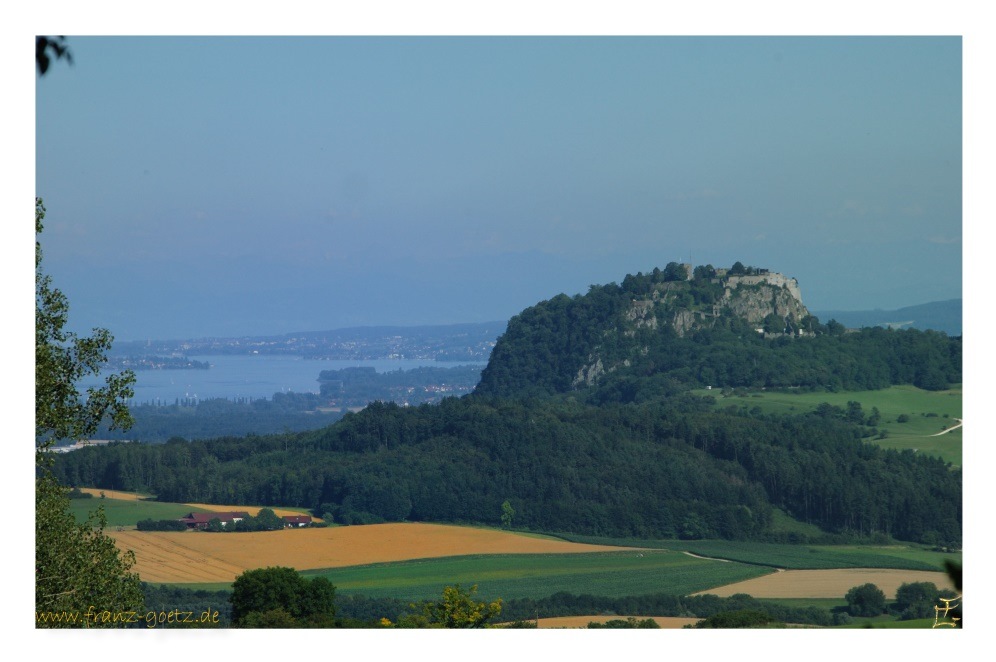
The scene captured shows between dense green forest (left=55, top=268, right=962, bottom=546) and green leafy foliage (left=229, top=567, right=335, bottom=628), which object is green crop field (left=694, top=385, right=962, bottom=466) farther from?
green leafy foliage (left=229, top=567, right=335, bottom=628)

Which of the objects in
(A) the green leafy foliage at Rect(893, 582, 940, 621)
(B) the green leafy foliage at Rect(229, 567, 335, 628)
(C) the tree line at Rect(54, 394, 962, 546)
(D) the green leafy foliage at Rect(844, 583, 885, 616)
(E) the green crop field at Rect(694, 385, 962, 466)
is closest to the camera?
(B) the green leafy foliage at Rect(229, 567, 335, 628)

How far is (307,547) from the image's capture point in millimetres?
30391

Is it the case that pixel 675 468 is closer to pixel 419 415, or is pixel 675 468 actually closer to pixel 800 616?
pixel 419 415

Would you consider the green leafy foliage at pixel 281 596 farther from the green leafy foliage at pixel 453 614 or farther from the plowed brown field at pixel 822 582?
the plowed brown field at pixel 822 582

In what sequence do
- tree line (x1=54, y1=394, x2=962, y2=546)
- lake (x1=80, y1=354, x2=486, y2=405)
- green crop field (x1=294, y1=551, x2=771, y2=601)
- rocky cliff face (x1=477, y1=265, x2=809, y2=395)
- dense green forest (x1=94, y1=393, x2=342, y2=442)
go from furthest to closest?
rocky cliff face (x1=477, y1=265, x2=809, y2=395), dense green forest (x1=94, y1=393, x2=342, y2=442), lake (x1=80, y1=354, x2=486, y2=405), tree line (x1=54, y1=394, x2=962, y2=546), green crop field (x1=294, y1=551, x2=771, y2=601)

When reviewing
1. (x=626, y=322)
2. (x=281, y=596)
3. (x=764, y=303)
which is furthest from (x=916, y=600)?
(x=764, y=303)

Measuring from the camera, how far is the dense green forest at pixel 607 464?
3509cm

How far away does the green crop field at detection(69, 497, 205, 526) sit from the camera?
30750 millimetres

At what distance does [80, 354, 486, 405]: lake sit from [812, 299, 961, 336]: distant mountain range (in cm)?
1651

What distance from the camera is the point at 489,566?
94.5ft

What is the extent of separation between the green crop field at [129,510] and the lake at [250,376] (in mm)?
10951

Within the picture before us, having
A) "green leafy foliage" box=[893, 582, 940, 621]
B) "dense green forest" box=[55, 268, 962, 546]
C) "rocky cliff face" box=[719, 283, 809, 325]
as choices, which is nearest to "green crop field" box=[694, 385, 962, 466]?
"dense green forest" box=[55, 268, 962, 546]

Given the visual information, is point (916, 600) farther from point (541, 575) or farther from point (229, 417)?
point (229, 417)

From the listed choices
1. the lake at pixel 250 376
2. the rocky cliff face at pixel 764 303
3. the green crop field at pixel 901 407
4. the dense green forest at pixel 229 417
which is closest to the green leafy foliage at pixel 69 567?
the green crop field at pixel 901 407
